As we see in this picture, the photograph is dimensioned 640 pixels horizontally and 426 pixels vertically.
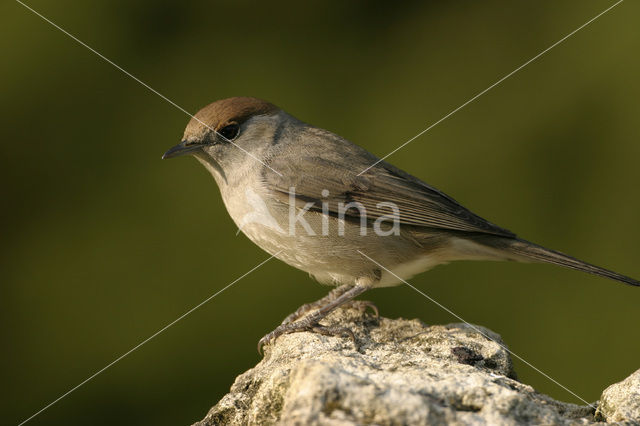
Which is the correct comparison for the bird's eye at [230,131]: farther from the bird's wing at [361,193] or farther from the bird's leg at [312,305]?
the bird's leg at [312,305]

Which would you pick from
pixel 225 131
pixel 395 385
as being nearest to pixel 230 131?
pixel 225 131

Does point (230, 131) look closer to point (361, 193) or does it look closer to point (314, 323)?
point (361, 193)

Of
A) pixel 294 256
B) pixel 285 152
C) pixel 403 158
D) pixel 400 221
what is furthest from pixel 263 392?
pixel 403 158

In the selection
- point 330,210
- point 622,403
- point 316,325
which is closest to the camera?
point 622,403

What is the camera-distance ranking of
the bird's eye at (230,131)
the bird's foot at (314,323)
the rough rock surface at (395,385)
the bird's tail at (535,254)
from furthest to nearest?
the bird's eye at (230,131) → the bird's tail at (535,254) → the bird's foot at (314,323) → the rough rock surface at (395,385)

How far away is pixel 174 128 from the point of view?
16.6 ft

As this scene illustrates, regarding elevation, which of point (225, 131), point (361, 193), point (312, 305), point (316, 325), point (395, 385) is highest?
point (225, 131)

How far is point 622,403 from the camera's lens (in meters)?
2.42

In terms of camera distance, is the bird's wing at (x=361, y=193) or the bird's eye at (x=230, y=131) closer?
the bird's wing at (x=361, y=193)

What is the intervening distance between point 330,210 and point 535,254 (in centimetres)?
131

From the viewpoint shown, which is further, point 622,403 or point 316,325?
point 316,325

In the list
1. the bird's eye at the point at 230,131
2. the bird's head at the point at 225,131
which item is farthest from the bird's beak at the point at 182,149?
the bird's eye at the point at 230,131

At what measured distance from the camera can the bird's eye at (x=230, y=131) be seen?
395 cm

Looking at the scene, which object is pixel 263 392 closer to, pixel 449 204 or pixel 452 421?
pixel 452 421
